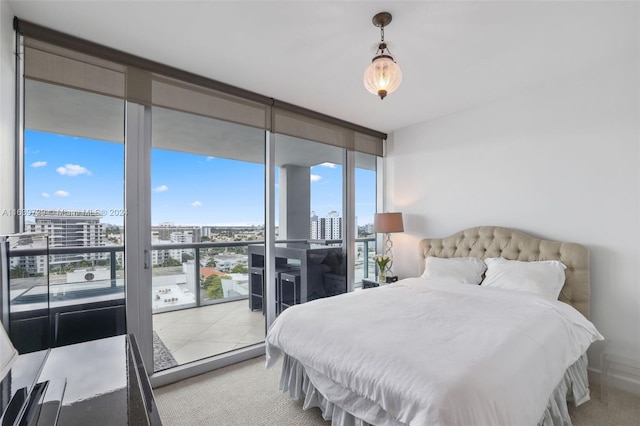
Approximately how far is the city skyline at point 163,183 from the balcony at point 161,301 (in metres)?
0.31

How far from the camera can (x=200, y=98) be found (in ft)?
9.16

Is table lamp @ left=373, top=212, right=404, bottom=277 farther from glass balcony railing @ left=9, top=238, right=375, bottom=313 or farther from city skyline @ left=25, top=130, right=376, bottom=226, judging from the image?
glass balcony railing @ left=9, top=238, right=375, bottom=313

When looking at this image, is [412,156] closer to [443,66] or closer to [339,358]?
[443,66]

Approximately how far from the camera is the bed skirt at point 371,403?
1.78 m

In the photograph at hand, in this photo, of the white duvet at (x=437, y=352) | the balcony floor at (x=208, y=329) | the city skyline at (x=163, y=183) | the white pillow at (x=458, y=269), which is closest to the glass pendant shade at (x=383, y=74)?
the white duvet at (x=437, y=352)

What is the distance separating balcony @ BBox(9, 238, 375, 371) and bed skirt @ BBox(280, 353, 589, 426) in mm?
1095

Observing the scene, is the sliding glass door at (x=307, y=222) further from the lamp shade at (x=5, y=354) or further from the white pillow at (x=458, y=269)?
the lamp shade at (x=5, y=354)

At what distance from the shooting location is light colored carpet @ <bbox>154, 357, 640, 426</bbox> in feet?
7.01

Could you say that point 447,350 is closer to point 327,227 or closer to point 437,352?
point 437,352

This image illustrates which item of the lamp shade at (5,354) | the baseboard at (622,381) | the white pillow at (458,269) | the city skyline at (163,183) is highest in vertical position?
the city skyline at (163,183)

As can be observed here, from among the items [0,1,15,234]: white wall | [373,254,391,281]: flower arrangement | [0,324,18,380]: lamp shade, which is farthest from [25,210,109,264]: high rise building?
[373,254,391,281]: flower arrangement

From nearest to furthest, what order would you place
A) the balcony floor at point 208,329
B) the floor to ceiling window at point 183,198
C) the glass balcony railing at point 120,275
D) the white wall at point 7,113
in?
the glass balcony railing at point 120,275 < the white wall at point 7,113 < the floor to ceiling window at point 183,198 < the balcony floor at point 208,329

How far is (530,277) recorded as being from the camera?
2646 mm

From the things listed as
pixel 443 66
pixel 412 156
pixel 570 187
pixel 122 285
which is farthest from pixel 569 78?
pixel 122 285
